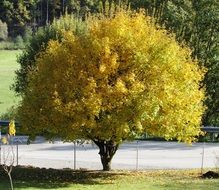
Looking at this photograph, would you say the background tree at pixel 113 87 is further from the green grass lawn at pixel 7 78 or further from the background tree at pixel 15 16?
the background tree at pixel 15 16

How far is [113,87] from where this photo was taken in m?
21.3

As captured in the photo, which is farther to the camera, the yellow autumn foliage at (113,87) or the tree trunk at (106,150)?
the tree trunk at (106,150)

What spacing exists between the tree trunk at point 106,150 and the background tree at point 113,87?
80.3 inches

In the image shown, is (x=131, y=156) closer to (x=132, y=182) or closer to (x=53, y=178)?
(x=53, y=178)

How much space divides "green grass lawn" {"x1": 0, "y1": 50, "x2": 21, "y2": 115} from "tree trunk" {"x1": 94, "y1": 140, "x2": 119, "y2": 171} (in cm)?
2306

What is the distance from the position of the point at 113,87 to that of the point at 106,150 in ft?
15.0

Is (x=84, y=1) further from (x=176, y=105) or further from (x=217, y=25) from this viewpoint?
(x=176, y=105)

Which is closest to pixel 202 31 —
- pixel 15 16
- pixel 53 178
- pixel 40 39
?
pixel 40 39

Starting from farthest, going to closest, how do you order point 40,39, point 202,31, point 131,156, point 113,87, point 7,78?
point 7,78, point 40,39, point 202,31, point 131,156, point 113,87

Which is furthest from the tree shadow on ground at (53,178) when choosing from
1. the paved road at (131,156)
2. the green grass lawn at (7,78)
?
the green grass lawn at (7,78)

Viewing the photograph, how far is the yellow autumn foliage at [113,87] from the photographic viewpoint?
836 inches

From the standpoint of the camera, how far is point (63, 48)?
22.7 m

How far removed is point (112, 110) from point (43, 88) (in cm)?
311

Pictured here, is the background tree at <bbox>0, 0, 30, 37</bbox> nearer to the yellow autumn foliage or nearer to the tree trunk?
the tree trunk
